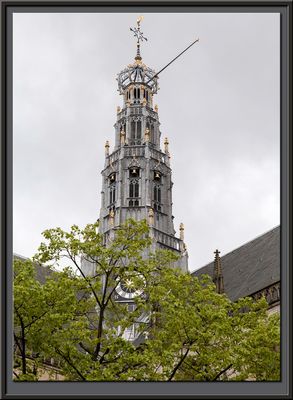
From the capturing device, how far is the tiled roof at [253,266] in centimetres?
3647

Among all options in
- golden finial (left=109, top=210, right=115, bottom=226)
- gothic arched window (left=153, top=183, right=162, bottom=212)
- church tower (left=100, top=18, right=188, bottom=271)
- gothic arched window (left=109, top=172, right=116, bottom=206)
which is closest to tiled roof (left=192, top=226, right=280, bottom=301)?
church tower (left=100, top=18, right=188, bottom=271)

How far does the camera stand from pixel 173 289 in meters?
20.0

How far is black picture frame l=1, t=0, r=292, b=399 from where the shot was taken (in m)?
5.60

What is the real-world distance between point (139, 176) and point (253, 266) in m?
22.7

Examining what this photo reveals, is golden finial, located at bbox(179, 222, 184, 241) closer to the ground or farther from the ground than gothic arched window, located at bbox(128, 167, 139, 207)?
closer to the ground

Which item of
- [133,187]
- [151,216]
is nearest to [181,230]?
[151,216]

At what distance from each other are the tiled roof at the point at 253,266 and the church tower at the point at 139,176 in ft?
36.9

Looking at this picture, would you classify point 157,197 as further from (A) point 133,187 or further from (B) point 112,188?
(B) point 112,188

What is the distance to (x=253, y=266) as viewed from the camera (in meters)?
40.6

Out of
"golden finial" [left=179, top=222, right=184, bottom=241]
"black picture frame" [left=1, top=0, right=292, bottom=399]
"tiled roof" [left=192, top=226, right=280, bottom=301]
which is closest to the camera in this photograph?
"black picture frame" [left=1, top=0, right=292, bottom=399]

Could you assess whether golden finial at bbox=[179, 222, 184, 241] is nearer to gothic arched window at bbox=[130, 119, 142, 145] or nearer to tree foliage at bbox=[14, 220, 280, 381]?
gothic arched window at bbox=[130, 119, 142, 145]

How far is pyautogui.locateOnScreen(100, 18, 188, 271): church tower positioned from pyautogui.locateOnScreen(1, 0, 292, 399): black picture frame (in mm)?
49296
